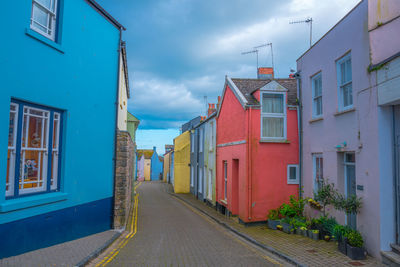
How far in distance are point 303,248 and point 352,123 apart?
12.7 feet

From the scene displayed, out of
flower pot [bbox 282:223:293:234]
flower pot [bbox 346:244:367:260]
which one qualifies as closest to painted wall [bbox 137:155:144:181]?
flower pot [bbox 282:223:293:234]

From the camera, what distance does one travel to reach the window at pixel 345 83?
28.9ft

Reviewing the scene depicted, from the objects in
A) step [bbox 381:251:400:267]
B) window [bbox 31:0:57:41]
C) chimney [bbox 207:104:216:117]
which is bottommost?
step [bbox 381:251:400:267]

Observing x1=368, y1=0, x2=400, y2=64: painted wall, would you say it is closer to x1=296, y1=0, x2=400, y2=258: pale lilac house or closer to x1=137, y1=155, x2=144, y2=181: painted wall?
A: x1=296, y1=0, x2=400, y2=258: pale lilac house

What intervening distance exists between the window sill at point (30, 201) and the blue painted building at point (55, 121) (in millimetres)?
23

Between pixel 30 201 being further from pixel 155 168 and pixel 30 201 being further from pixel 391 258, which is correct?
pixel 155 168

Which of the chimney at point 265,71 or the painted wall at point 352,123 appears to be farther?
the chimney at point 265,71

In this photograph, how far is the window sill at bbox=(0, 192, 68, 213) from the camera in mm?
6312

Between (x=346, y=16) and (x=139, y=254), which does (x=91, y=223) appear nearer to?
(x=139, y=254)

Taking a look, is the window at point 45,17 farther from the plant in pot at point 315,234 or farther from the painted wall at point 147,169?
the painted wall at point 147,169

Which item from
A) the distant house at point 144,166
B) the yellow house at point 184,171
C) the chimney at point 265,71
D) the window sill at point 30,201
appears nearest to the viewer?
the window sill at point 30,201

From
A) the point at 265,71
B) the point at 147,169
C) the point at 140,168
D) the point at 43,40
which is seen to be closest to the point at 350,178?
the point at 43,40

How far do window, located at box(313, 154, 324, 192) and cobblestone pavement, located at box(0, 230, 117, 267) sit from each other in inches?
298

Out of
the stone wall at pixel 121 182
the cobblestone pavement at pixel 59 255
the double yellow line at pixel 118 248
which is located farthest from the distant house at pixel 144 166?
the cobblestone pavement at pixel 59 255
